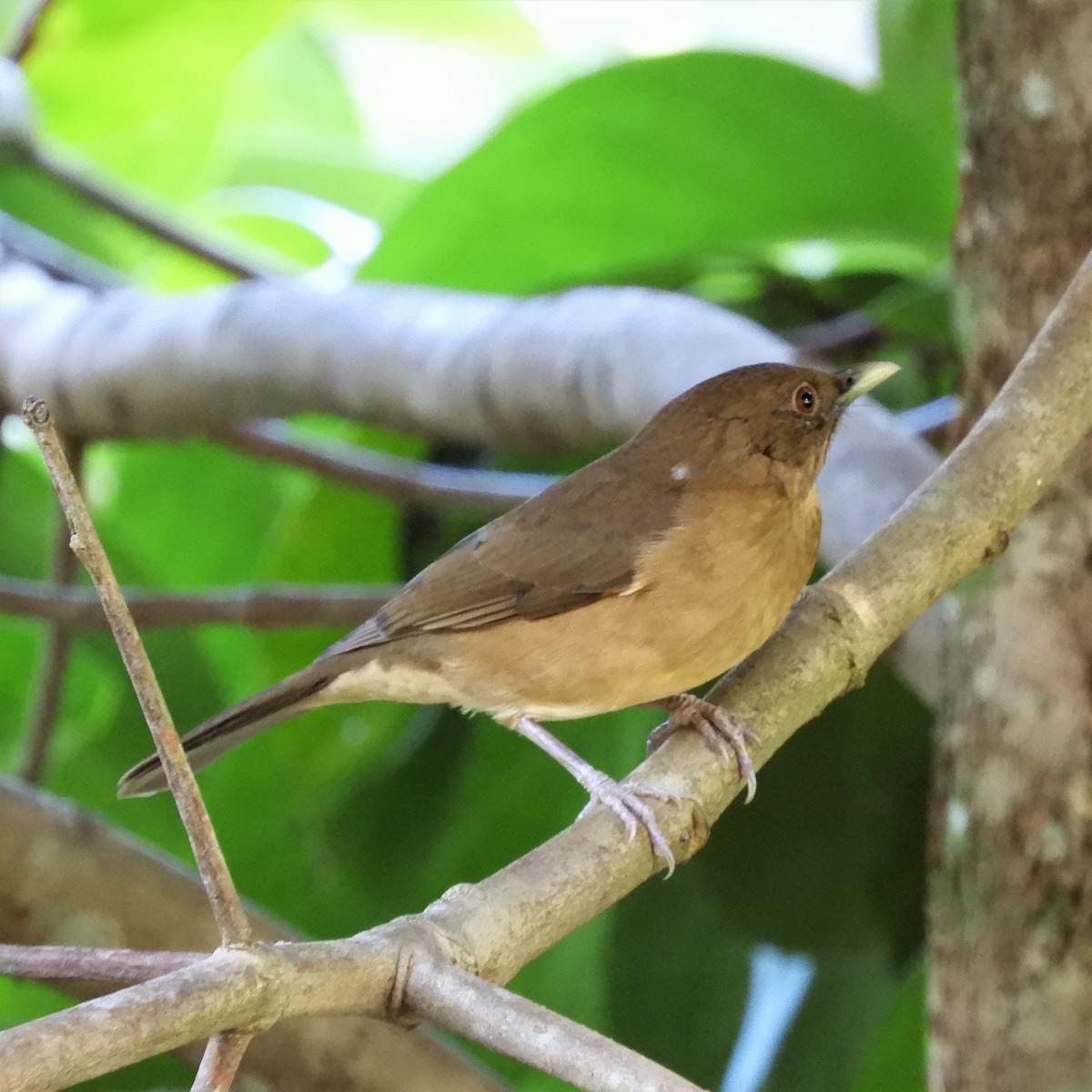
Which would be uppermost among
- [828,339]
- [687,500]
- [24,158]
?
[24,158]

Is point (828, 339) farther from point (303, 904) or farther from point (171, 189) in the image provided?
point (171, 189)

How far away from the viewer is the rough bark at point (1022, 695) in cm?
192

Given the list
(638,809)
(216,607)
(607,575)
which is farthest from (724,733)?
(216,607)

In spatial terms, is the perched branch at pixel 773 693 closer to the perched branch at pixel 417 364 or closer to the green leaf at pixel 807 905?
the perched branch at pixel 417 364

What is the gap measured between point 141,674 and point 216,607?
1.71 m

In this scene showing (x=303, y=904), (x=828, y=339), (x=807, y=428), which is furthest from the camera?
(x=828, y=339)

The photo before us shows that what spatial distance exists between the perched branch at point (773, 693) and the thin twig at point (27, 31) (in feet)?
7.78

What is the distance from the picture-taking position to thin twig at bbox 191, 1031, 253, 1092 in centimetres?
92

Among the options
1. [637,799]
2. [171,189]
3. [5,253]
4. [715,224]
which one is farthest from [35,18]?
[637,799]

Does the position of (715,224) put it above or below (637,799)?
above

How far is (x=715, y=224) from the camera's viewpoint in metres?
2.92

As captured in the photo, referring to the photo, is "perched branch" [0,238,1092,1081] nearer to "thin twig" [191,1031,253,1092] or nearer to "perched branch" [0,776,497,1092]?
"thin twig" [191,1031,253,1092]

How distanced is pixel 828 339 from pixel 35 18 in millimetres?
1911

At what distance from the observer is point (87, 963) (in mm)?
939
